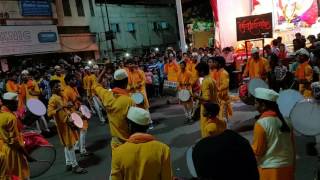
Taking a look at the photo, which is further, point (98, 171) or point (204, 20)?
point (204, 20)

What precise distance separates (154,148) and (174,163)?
467 cm

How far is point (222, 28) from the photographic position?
1825 centimetres

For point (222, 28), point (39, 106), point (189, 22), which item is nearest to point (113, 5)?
point (189, 22)

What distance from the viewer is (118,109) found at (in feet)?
18.4

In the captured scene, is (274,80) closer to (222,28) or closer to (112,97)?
(112,97)

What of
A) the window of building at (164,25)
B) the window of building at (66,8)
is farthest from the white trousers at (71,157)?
the window of building at (164,25)

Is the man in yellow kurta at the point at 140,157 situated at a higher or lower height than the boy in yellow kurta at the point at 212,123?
higher

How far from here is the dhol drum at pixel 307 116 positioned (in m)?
6.10

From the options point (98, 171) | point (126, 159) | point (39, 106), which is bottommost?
point (98, 171)

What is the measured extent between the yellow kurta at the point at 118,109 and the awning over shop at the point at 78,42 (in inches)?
1002

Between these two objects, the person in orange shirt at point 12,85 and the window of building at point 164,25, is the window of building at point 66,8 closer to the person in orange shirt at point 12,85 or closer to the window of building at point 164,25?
the window of building at point 164,25

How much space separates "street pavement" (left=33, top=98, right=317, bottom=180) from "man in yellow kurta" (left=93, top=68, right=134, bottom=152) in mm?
1878

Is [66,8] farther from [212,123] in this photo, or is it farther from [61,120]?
[212,123]

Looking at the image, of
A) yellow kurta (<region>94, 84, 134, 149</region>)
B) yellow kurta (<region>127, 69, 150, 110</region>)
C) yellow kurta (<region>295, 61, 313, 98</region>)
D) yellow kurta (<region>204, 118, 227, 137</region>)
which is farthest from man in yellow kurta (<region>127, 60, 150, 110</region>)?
yellow kurta (<region>204, 118, 227, 137</region>)
